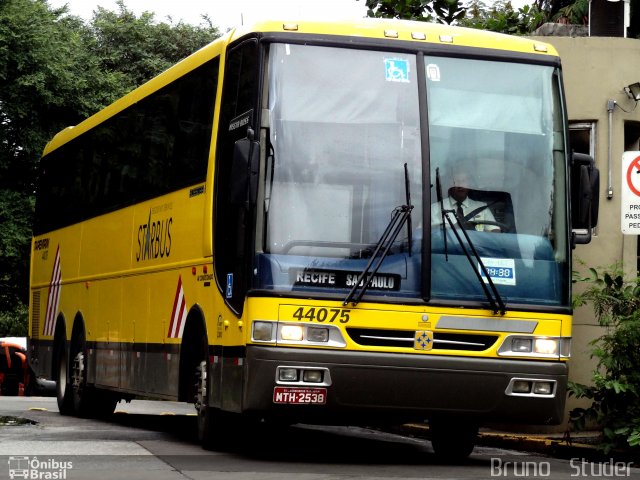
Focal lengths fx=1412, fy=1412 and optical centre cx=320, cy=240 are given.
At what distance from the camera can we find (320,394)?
11.2m

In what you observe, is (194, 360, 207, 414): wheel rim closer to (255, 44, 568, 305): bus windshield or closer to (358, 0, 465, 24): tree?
(255, 44, 568, 305): bus windshield

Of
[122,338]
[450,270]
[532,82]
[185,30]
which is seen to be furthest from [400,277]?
[185,30]

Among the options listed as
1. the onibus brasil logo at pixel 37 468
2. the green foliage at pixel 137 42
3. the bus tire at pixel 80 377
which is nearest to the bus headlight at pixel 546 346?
the onibus brasil logo at pixel 37 468

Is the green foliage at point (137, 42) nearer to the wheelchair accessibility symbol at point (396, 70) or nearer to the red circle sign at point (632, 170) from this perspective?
the red circle sign at point (632, 170)

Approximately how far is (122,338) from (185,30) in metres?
36.0

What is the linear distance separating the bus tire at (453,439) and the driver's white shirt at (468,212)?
214 cm

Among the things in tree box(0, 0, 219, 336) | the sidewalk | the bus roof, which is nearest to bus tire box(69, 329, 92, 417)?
the sidewalk

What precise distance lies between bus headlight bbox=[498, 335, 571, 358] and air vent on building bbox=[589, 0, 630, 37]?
7.31m

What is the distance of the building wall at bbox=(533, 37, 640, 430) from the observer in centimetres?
1639

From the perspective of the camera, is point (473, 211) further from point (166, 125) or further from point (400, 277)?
point (166, 125)

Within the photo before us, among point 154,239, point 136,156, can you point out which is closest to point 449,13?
point 136,156

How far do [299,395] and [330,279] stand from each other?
3.14 ft

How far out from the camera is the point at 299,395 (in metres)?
11.1

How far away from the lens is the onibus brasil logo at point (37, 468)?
10.5 metres
